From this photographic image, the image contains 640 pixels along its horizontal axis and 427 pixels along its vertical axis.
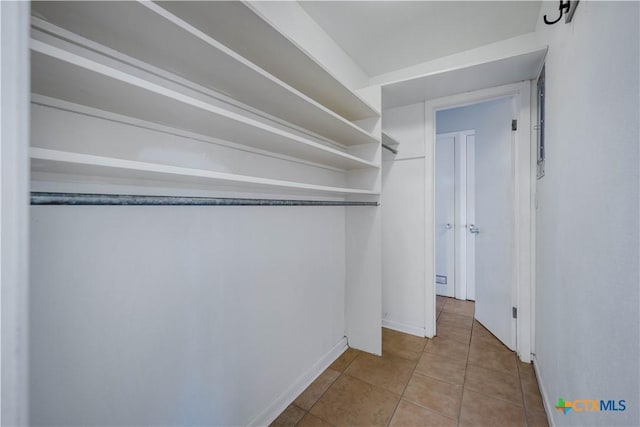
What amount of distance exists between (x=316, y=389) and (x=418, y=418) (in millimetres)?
640

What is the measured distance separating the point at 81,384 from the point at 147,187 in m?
0.66

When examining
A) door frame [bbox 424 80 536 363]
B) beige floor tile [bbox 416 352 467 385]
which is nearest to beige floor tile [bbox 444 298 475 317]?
door frame [bbox 424 80 536 363]

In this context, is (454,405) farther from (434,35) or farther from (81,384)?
(434,35)

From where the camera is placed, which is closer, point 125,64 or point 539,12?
point 125,64

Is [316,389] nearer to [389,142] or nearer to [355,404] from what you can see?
[355,404]

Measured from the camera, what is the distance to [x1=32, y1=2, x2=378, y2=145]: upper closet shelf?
0.71 m

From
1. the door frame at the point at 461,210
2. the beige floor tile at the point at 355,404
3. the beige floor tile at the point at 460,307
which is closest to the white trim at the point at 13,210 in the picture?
the beige floor tile at the point at 355,404

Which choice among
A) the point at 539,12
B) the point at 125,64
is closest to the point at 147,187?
the point at 125,64

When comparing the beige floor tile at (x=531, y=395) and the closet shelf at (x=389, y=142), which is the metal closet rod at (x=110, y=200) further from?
the beige floor tile at (x=531, y=395)

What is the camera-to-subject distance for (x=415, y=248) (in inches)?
99.7

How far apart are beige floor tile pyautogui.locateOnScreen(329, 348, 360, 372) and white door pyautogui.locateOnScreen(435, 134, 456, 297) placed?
79.1 inches

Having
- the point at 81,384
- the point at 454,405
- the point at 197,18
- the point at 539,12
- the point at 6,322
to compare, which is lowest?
the point at 454,405

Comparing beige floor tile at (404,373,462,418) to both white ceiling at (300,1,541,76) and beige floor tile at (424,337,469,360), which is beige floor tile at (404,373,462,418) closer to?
beige floor tile at (424,337,469,360)

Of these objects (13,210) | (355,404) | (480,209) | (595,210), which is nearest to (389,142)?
(480,209)
